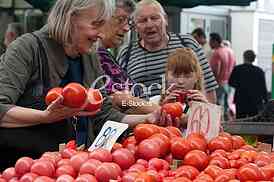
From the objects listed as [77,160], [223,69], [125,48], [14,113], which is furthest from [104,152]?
[223,69]

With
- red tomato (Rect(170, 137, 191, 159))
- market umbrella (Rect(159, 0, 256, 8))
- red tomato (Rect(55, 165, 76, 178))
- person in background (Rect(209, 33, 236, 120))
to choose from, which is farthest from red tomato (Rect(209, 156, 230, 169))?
person in background (Rect(209, 33, 236, 120))

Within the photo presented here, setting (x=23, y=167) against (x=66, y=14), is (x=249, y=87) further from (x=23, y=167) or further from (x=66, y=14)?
(x=23, y=167)

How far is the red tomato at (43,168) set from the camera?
2.13m

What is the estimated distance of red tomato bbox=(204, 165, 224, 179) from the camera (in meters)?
2.07

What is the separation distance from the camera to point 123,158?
2.22 meters

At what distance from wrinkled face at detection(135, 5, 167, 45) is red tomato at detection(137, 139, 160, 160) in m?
1.66

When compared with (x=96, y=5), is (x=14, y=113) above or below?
below

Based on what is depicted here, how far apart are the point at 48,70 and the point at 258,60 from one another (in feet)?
32.2

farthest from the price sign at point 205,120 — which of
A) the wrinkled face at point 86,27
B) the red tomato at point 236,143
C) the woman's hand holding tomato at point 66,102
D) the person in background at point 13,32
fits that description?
the person in background at point 13,32

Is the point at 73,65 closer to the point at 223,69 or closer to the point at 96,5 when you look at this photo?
the point at 96,5

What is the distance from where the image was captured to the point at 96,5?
2703 mm

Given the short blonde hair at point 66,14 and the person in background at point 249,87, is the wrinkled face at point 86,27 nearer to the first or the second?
the short blonde hair at point 66,14

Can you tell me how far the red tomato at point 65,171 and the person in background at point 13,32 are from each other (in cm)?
474

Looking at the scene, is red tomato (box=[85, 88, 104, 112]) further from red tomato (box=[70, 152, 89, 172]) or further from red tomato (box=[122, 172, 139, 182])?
red tomato (box=[122, 172, 139, 182])
